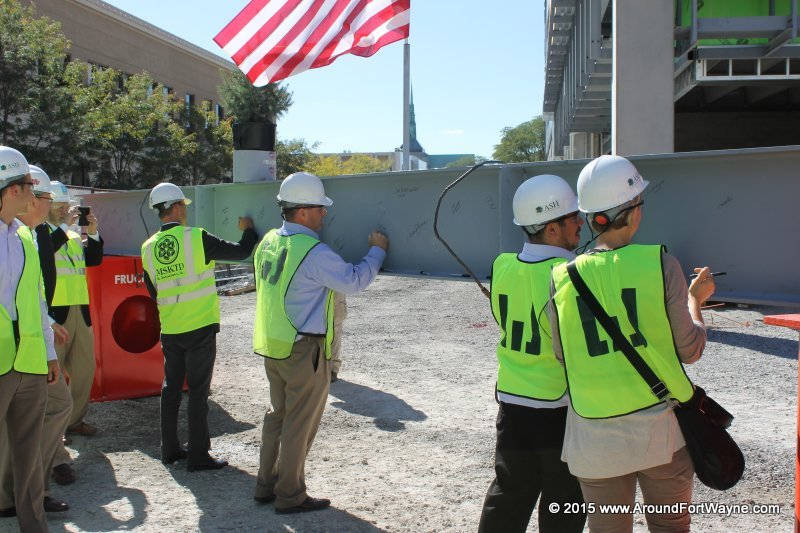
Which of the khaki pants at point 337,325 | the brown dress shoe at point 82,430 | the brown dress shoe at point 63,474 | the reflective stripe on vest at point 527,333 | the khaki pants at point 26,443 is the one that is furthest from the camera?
the khaki pants at point 337,325

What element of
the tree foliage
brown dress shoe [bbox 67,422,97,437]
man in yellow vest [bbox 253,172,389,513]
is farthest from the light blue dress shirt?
the tree foliage

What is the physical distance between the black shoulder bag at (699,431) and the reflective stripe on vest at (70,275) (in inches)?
189

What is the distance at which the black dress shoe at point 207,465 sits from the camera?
226 inches

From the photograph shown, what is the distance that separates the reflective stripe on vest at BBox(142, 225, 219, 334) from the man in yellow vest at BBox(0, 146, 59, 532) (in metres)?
1.61

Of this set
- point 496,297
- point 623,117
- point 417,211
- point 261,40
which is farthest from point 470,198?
point 623,117

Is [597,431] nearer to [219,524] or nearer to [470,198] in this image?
[470,198]

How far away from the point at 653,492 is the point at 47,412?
3804 millimetres

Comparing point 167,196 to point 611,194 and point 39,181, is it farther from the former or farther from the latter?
point 611,194

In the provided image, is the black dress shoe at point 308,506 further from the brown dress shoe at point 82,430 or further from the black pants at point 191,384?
the brown dress shoe at point 82,430

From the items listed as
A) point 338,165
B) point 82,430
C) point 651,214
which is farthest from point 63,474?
point 338,165

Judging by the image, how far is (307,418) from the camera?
15.7ft

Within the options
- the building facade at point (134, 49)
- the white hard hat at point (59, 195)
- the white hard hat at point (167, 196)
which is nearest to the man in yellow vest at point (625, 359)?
the white hard hat at point (167, 196)

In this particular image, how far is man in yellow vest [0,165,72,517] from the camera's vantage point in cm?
477

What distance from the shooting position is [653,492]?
2.95m
